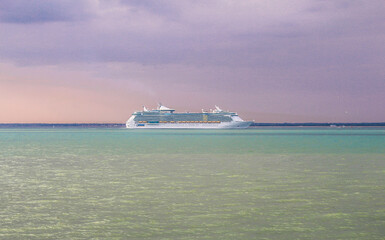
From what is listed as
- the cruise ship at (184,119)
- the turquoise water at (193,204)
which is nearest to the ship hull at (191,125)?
the cruise ship at (184,119)

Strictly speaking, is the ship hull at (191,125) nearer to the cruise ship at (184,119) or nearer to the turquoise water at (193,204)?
the cruise ship at (184,119)

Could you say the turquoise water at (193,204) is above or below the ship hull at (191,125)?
below

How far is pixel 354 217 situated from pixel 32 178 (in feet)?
33.8

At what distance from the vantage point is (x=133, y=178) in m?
15.8

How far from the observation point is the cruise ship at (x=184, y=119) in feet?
479

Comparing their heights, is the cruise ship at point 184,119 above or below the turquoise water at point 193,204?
above

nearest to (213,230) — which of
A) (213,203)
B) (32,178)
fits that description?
(213,203)

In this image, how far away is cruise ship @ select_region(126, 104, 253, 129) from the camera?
479ft

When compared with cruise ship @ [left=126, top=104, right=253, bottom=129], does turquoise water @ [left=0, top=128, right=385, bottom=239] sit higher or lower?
lower

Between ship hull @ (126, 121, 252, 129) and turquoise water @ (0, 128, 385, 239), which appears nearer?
turquoise water @ (0, 128, 385, 239)

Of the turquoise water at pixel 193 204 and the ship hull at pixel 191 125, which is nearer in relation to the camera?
the turquoise water at pixel 193 204

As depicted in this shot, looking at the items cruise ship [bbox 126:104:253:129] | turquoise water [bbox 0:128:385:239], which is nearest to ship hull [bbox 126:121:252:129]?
cruise ship [bbox 126:104:253:129]

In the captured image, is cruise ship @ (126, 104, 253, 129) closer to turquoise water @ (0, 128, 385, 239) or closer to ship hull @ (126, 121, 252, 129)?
ship hull @ (126, 121, 252, 129)

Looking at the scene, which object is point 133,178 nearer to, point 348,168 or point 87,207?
point 87,207
